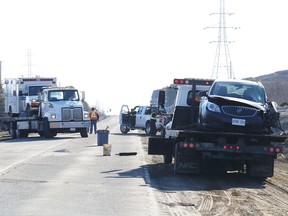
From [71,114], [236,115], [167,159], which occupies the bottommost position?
[167,159]

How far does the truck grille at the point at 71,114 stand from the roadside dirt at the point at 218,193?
20.9 m

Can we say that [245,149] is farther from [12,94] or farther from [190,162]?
[12,94]

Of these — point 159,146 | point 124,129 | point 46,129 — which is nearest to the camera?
point 159,146

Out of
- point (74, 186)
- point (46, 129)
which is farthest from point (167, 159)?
point (46, 129)

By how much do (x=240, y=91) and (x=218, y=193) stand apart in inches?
192

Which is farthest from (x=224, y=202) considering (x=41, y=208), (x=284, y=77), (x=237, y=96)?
(x=284, y=77)

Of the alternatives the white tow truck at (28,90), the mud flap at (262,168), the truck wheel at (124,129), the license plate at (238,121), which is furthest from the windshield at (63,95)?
the license plate at (238,121)

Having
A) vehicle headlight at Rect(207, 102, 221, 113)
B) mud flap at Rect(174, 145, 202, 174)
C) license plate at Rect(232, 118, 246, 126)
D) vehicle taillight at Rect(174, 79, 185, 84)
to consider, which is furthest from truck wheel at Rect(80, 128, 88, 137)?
license plate at Rect(232, 118, 246, 126)

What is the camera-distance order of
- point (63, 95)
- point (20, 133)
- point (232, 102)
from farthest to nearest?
point (20, 133), point (63, 95), point (232, 102)

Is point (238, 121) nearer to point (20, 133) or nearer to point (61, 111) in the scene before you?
point (61, 111)

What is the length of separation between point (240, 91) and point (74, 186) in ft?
19.4

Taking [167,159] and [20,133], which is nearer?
[167,159]

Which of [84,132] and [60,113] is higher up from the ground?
[60,113]

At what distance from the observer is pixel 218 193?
15.1 meters
